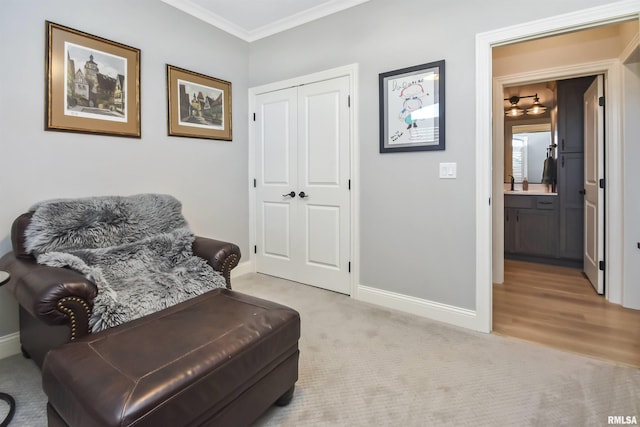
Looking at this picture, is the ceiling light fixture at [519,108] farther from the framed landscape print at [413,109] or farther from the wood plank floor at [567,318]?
the framed landscape print at [413,109]

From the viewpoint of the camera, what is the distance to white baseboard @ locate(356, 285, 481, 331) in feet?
7.84

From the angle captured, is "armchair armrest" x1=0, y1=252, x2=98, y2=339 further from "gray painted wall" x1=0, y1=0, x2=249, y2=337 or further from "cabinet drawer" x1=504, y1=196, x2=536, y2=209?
"cabinet drawer" x1=504, y1=196, x2=536, y2=209

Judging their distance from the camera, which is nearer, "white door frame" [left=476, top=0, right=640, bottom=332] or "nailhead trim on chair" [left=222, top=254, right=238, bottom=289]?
"white door frame" [left=476, top=0, right=640, bottom=332]

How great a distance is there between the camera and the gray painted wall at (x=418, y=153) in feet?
7.62

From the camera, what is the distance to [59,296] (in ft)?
4.50

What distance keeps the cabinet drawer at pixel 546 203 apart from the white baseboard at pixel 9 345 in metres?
5.33

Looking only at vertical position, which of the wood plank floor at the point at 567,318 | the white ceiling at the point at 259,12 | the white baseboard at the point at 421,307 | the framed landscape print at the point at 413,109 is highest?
the white ceiling at the point at 259,12

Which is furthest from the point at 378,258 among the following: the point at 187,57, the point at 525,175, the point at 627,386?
the point at 525,175

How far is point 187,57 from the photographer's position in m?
2.99

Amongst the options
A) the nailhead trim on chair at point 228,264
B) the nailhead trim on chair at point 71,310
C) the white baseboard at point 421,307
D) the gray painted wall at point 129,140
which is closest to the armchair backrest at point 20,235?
the gray painted wall at point 129,140

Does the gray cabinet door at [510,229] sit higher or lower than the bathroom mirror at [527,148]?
lower

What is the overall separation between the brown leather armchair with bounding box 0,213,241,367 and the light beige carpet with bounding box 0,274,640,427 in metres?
0.25

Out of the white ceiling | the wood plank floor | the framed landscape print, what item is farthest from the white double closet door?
the wood plank floor

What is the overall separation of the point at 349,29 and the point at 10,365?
134 inches
